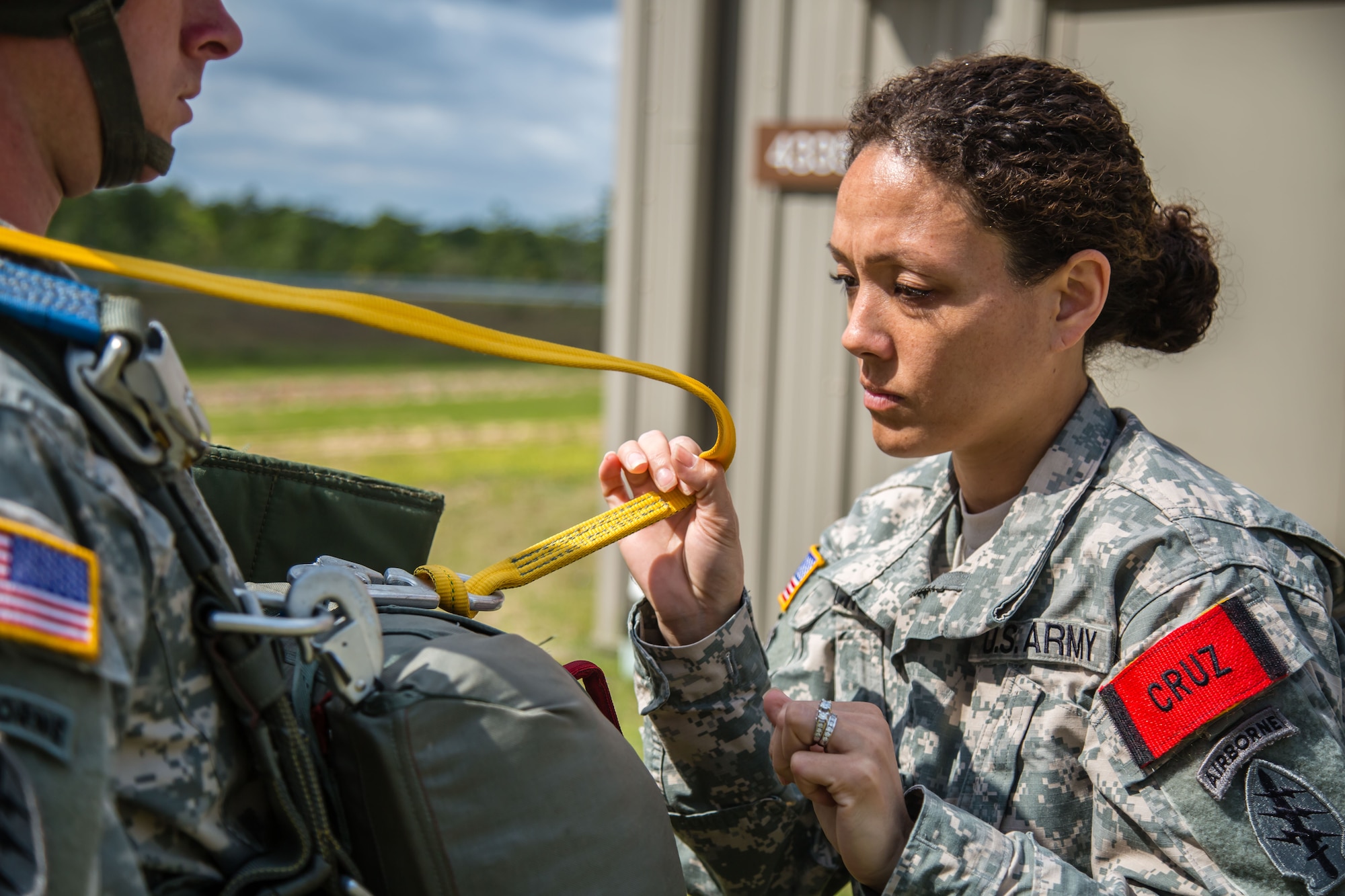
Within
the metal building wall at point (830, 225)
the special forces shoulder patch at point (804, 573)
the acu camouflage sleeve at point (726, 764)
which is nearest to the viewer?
the acu camouflage sleeve at point (726, 764)

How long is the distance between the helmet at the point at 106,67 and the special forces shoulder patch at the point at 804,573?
4.72 ft

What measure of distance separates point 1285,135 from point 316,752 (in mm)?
3826

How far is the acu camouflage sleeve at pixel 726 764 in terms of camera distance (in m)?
1.93

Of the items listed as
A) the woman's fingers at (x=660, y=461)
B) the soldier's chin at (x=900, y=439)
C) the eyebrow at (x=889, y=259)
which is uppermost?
the eyebrow at (x=889, y=259)

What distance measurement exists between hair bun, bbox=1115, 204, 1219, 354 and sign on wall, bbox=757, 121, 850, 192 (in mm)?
2702

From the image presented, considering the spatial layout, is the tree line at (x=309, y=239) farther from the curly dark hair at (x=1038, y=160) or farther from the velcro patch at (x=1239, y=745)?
the velcro patch at (x=1239, y=745)

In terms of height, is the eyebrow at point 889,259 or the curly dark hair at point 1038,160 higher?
the curly dark hair at point 1038,160

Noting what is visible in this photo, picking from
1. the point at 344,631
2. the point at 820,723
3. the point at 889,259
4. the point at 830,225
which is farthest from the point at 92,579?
the point at 830,225

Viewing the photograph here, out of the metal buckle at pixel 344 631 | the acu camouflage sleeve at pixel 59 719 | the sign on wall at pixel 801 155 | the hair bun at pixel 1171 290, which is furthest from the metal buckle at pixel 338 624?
the sign on wall at pixel 801 155

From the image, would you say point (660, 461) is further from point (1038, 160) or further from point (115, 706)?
point (115, 706)

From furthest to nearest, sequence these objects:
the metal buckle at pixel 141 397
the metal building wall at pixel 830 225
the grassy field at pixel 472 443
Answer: the grassy field at pixel 472 443 < the metal building wall at pixel 830 225 < the metal buckle at pixel 141 397

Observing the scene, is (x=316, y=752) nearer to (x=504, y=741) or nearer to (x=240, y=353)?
(x=504, y=741)

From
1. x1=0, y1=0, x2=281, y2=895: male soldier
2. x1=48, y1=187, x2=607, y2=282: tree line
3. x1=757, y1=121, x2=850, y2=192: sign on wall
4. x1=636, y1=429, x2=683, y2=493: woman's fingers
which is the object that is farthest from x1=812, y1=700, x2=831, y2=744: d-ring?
x1=48, y1=187, x2=607, y2=282: tree line

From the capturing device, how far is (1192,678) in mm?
1550
